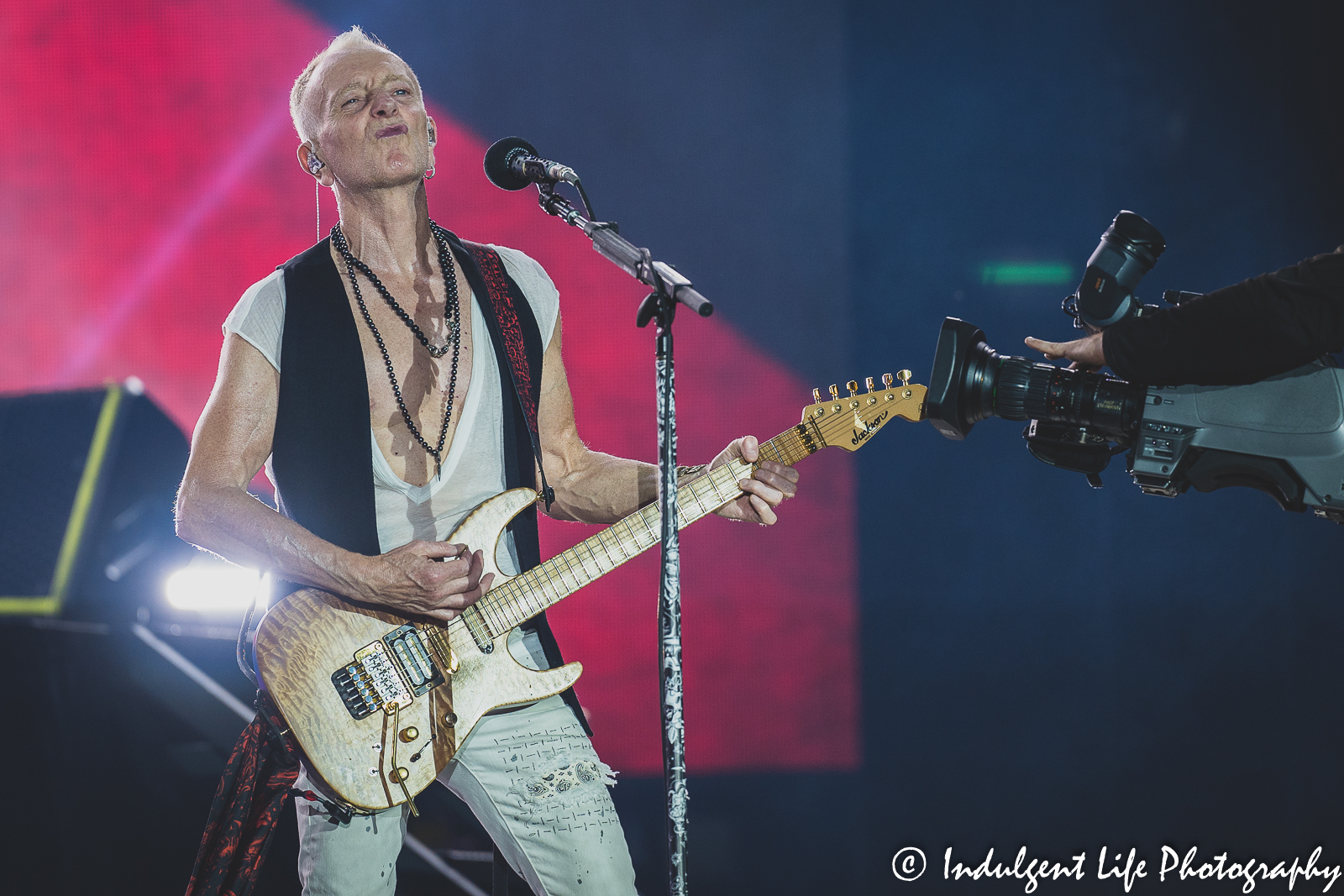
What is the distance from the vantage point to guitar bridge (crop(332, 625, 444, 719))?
72.7 inches

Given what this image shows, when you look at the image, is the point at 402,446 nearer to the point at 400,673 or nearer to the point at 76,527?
the point at 400,673

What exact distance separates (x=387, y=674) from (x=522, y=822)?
0.38 m

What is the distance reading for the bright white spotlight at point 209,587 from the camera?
285 cm

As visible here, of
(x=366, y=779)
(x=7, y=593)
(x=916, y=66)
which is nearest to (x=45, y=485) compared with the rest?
(x=7, y=593)

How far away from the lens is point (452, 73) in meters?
4.04

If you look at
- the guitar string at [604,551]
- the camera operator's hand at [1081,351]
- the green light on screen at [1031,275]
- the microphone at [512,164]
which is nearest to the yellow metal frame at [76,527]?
the guitar string at [604,551]

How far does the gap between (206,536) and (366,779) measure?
57 centimetres

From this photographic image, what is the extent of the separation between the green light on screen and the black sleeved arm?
1.89 meters

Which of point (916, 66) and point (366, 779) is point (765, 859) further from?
point (916, 66)

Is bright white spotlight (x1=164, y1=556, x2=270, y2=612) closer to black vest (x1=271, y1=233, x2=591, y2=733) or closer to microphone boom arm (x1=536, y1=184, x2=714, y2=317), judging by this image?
black vest (x1=271, y1=233, x2=591, y2=733)

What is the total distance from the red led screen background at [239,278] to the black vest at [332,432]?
2.05m

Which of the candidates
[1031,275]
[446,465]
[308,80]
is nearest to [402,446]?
[446,465]

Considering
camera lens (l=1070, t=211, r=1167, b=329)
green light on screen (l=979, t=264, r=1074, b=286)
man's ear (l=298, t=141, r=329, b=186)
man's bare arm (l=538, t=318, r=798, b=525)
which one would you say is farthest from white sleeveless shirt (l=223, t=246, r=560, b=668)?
green light on screen (l=979, t=264, r=1074, b=286)

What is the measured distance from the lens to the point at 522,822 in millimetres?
1832
